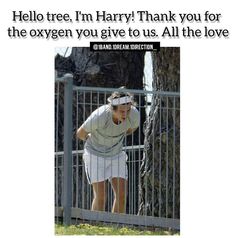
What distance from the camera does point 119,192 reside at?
1079 cm

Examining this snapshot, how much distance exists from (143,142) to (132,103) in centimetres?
93

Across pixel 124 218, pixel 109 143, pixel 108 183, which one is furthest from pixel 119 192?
pixel 109 143

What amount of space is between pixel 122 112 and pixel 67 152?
0.73 m

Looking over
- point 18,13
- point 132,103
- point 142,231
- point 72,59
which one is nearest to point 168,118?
point 132,103

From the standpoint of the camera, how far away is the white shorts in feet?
35.1

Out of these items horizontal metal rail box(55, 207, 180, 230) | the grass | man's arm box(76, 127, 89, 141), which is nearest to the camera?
the grass

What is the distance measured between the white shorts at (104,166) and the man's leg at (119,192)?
0.06m

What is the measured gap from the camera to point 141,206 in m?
11.4

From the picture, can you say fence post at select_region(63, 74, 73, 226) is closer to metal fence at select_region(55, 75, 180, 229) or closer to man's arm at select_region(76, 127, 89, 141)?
metal fence at select_region(55, 75, 180, 229)

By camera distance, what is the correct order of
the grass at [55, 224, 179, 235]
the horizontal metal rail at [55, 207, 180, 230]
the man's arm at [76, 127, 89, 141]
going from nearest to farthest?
the grass at [55, 224, 179, 235] → the horizontal metal rail at [55, 207, 180, 230] → the man's arm at [76, 127, 89, 141]

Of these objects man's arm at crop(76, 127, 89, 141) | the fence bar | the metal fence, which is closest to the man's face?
the metal fence

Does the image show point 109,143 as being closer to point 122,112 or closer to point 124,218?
point 122,112

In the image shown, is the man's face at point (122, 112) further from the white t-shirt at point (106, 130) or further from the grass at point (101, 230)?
the grass at point (101, 230)

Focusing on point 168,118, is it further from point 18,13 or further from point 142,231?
point 18,13
